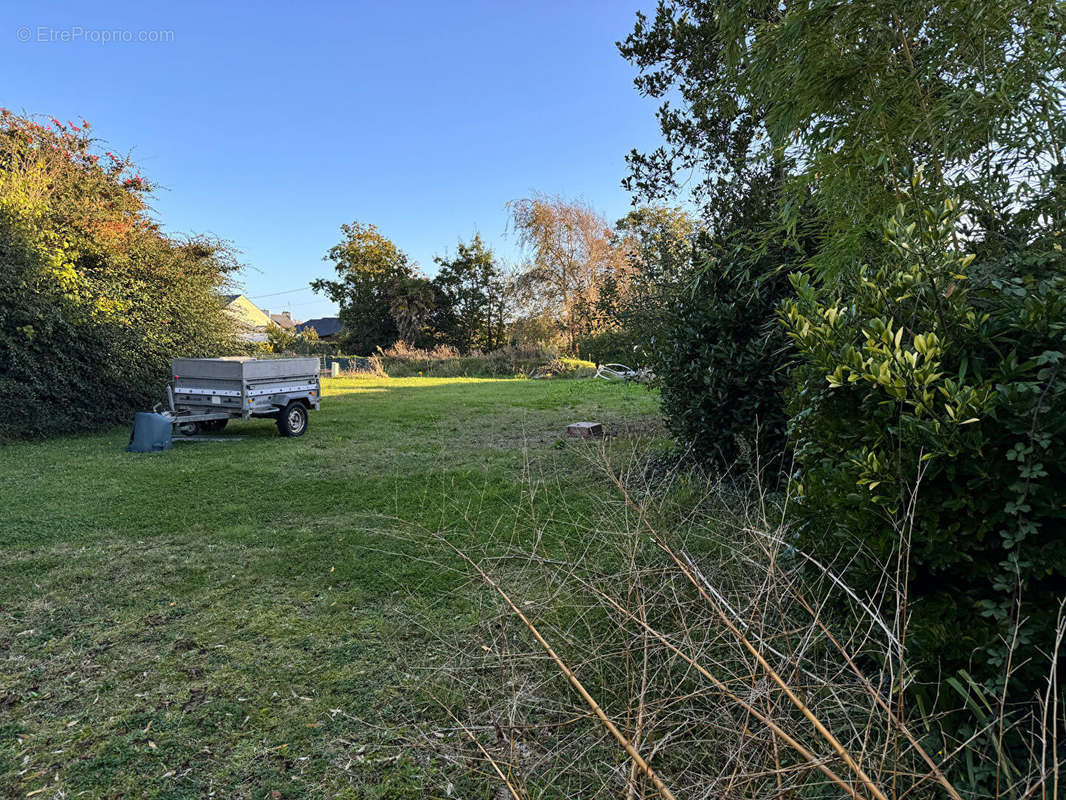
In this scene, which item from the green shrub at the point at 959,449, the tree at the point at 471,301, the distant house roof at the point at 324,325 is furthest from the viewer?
the distant house roof at the point at 324,325

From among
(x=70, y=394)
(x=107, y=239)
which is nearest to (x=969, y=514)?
(x=70, y=394)

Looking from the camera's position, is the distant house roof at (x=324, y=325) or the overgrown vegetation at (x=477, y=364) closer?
the overgrown vegetation at (x=477, y=364)

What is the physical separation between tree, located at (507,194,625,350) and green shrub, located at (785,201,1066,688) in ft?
80.7

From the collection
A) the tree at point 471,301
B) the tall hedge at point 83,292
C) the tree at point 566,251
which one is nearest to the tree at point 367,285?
the tree at point 471,301

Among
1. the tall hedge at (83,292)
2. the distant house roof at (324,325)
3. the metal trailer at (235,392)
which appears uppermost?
the distant house roof at (324,325)

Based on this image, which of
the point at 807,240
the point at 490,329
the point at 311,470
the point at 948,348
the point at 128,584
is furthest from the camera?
the point at 490,329

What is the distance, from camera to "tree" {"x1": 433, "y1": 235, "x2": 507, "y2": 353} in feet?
101

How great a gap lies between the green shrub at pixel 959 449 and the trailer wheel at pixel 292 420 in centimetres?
799

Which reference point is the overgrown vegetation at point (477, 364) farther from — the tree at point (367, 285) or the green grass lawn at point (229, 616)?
the green grass lawn at point (229, 616)

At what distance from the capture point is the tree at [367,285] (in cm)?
3216

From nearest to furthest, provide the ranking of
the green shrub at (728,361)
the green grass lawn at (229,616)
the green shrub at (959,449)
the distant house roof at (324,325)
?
the green shrub at (959,449), the green grass lawn at (229,616), the green shrub at (728,361), the distant house roof at (324,325)

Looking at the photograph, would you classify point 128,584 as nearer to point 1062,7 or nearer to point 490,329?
Answer: point 1062,7

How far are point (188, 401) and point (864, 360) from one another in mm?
8840

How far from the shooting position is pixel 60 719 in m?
2.20
